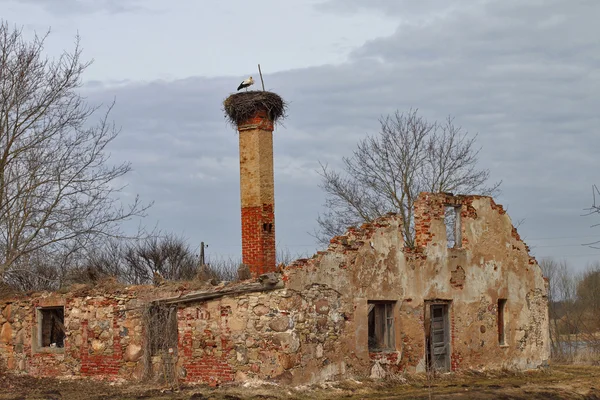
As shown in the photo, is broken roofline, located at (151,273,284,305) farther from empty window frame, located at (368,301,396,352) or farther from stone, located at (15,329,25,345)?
stone, located at (15,329,25,345)

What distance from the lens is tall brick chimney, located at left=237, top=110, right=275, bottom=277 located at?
2077 cm

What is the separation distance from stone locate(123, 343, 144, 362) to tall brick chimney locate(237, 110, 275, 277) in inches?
171

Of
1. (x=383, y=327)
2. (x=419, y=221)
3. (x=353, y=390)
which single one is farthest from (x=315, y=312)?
(x=419, y=221)

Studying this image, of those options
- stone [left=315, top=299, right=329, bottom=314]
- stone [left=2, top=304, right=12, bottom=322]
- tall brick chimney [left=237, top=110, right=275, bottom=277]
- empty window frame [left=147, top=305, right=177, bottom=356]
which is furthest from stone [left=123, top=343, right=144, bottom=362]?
tall brick chimney [left=237, top=110, right=275, bottom=277]

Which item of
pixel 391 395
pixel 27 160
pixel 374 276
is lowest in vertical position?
pixel 391 395

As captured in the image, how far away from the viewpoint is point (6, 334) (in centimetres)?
1914

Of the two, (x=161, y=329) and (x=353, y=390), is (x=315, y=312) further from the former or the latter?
(x=161, y=329)

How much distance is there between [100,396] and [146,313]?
2.02 meters

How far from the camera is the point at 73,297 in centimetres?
1819

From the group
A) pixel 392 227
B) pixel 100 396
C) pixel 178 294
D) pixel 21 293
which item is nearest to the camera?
pixel 100 396

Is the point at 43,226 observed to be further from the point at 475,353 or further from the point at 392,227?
the point at 475,353

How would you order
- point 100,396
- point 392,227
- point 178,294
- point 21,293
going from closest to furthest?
point 100,396 < point 178,294 < point 392,227 < point 21,293

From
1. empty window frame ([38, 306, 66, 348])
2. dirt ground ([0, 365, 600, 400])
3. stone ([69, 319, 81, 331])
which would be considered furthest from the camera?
empty window frame ([38, 306, 66, 348])

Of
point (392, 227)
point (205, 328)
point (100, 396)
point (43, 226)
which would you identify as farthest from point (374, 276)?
point (43, 226)
